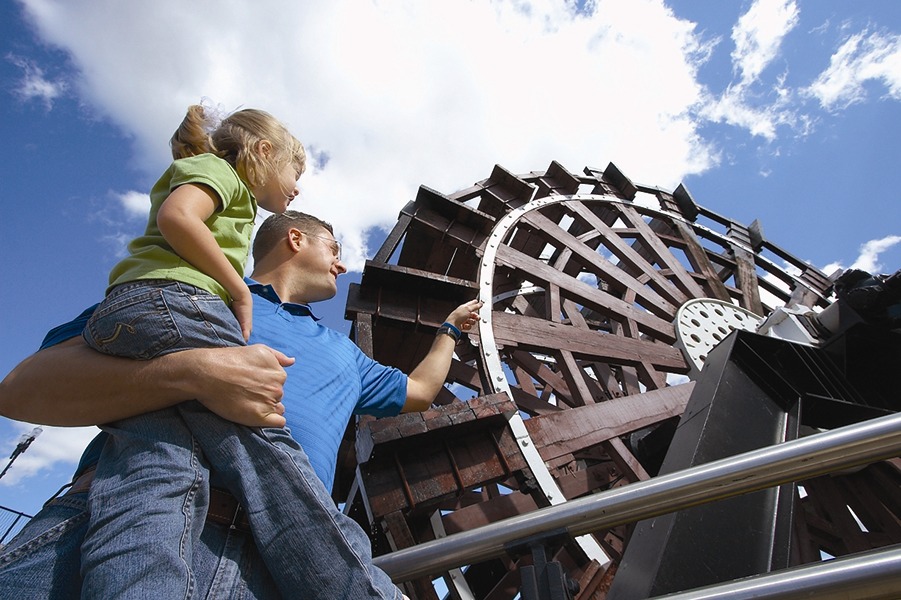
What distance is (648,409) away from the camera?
4.77 meters

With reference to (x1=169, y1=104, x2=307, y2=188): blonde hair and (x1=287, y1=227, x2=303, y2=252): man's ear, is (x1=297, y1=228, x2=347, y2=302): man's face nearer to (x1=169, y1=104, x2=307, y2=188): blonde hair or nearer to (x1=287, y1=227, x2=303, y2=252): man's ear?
(x1=287, y1=227, x2=303, y2=252): man's ear

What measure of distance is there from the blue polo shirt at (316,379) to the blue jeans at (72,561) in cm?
20

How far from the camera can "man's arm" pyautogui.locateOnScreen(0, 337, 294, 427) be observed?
1.13 m

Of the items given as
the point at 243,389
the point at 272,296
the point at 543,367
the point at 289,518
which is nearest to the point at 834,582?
the point at 289,518

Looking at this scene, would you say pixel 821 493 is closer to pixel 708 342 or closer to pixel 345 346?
pixel 708 342

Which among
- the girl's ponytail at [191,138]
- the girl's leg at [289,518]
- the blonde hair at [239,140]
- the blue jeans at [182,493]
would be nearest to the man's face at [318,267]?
the blonde hair at [239,140]

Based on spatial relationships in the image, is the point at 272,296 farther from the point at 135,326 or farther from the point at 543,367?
the point at 543,367

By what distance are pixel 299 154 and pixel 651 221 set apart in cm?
870

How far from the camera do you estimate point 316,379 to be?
159 cm

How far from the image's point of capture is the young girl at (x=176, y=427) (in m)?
0.94

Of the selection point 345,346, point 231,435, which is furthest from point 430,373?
point 231,435

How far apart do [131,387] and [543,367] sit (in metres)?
6.16

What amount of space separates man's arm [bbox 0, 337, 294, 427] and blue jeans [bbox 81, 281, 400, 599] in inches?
1.3

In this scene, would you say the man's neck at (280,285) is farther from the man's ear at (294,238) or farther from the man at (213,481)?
the man at (213,481)
